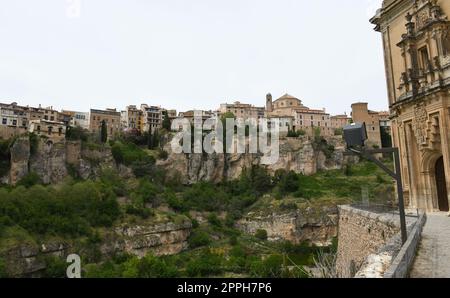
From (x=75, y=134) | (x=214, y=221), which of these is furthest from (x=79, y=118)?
(x=214, y=221)

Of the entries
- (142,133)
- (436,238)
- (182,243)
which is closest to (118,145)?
(142,133)

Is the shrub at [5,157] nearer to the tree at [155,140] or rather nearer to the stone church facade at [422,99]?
the tree at [155,140]

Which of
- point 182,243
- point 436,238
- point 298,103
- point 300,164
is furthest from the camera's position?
point 298,103

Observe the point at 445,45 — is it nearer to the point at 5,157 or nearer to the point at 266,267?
the point at 266,267

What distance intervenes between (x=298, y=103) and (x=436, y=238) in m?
83.8

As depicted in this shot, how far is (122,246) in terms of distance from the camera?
144ft

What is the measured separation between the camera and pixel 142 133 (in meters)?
75.6

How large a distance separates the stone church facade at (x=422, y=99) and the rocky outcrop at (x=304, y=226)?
120ft

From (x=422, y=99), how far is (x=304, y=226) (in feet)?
131

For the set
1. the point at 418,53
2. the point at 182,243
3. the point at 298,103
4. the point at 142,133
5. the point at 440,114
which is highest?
the point at 298,103

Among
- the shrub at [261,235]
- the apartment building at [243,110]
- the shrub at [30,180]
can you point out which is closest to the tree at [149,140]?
the apartment building at [243,110]
